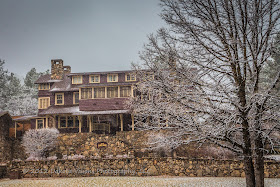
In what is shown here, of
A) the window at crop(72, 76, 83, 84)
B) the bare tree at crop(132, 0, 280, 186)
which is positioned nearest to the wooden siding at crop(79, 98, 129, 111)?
the window at crop(72, 76, 83, 84)

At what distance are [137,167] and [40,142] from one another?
10.0 metres

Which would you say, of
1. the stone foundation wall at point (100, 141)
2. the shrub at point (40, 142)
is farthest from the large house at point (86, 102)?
the shrub at point (40, 142)

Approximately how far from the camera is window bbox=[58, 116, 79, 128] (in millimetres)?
29375

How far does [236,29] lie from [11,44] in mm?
71039

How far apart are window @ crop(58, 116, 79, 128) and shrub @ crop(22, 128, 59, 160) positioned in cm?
503

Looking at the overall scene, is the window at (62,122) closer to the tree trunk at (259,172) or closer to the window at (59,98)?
the window at (59,98)

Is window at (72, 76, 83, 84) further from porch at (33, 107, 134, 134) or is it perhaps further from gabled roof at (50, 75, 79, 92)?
porch at (33, 107, 134, 134)

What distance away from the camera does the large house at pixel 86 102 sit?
2726cm

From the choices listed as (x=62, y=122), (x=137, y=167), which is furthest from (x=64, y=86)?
(x=137, y=167)

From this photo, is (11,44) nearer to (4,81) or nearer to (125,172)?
(4,81)

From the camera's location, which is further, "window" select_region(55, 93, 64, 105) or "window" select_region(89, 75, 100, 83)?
"window" select_region(55, 93, 64, 105)

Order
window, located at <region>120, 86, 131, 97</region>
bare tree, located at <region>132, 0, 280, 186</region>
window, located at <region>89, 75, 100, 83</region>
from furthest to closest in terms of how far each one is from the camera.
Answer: window, located at <region>89, 75, 100, 83</region>, window, located at <region>120, 86, 131, 97</region>, bare tree, located at <region>132, 0, 280, 186</region>

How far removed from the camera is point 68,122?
96.8ft

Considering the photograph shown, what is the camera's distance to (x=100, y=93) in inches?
1089
